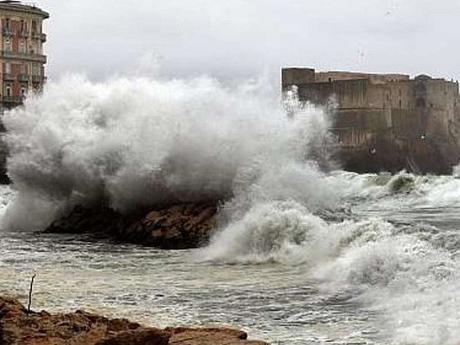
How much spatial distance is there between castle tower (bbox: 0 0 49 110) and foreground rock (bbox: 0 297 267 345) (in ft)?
158

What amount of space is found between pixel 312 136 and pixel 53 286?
898cm

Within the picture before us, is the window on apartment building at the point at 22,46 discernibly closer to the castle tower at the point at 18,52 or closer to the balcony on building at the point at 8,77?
the castle tower at the point at 18,52

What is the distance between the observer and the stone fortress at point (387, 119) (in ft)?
182

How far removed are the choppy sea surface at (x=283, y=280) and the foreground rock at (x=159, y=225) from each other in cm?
49

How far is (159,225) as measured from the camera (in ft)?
45.9

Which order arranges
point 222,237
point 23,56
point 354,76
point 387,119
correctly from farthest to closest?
point 354,76, point 387,119, point 23,56, point 222,237

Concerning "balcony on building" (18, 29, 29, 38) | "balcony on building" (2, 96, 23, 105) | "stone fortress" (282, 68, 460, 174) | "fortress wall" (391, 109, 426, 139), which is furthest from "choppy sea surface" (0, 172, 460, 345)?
"fortress wall" (391, 109, 426, 139)

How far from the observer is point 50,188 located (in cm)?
1788

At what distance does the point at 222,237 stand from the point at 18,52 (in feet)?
145

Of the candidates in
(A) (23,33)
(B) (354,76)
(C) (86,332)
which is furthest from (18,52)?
(C) (86,332)

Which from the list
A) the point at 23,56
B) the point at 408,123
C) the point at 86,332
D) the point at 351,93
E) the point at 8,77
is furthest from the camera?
the point at 408,123

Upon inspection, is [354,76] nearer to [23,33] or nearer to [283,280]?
[23,33]

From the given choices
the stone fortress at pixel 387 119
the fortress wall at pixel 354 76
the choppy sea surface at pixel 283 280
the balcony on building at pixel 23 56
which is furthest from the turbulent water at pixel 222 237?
the fortress wall at pixel 354 76

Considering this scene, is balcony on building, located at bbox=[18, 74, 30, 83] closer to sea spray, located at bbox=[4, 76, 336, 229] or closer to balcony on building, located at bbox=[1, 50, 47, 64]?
balcony on building, located at bbox=[1, 50, 47, 64]
